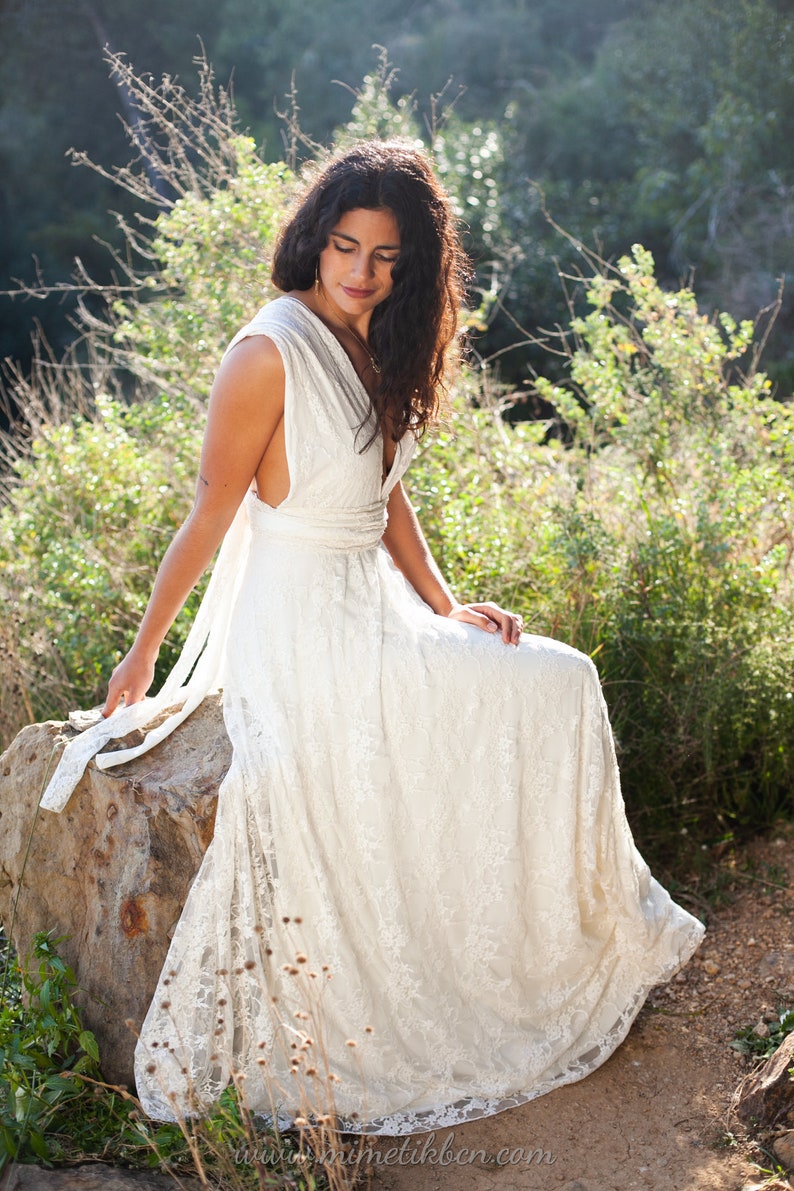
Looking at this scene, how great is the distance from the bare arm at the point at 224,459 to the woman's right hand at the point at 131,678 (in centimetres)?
3

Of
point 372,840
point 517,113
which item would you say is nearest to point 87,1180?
point 372,840

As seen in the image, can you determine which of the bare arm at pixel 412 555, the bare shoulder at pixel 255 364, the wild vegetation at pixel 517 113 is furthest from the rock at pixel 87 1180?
the wild vegetation at pixel 517 113

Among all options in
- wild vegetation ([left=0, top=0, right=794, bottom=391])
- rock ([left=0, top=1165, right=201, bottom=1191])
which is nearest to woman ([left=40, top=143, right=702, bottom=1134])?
rock ([left=0, top=1165, right=201, bottom=1191])

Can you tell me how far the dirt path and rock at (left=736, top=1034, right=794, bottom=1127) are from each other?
0.05m

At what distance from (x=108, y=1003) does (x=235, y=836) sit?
1.80ft

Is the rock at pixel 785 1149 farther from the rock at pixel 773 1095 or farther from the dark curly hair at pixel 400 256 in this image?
the dark curly hair at pixel 400 256

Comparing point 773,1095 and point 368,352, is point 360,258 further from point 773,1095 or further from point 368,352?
point 773,1095

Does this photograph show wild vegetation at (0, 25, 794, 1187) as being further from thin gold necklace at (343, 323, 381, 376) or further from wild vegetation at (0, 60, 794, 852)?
thin gold necklace at (343, 323, 381, 376)

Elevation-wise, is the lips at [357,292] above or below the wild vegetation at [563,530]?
above

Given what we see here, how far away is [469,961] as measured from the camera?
2408 millimetres

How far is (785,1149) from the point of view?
7.45ft

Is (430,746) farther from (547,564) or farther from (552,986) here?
(547,564)

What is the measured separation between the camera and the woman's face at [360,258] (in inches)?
95.0

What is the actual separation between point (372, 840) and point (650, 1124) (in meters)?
0.92
